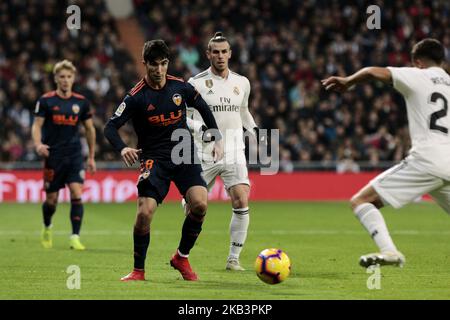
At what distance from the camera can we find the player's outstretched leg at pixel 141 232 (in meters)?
8.98

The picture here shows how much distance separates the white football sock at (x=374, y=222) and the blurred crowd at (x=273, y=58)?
52.0 ft

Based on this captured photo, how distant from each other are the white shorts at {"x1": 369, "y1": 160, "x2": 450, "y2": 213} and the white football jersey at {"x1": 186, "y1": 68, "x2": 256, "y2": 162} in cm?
287

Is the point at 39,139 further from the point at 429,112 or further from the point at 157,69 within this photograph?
the point at 429,112

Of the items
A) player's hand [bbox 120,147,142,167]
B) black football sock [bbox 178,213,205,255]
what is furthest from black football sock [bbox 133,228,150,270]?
player's hand [bbox 120,147,142,167]

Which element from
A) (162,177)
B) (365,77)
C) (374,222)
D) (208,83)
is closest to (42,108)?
(208,83)

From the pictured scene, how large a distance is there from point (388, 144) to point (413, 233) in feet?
30.9

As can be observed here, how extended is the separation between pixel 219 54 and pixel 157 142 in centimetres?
183

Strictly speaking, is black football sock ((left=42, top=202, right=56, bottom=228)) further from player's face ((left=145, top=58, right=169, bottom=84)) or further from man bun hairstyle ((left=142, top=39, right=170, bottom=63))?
man bun hairstyle ((left=142, top=39, right=170, bottom=63))

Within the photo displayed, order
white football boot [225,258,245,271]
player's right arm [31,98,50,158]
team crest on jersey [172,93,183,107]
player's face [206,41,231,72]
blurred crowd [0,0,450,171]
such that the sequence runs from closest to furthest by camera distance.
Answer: team crest on jersey [172,93,183,107]
white football boot [225,258,245,271]
player's face [206,41,231,72]
player's right arm [31,98,50,158]
blurred crowd [0,0,450,171]

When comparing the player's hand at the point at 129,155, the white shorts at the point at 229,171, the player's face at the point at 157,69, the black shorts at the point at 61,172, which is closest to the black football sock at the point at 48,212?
the black shorts at the point at 61,172

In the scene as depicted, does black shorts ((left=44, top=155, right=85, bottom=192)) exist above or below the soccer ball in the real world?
above

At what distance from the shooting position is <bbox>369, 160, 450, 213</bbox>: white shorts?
807 cm

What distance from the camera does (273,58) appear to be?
2750 cm

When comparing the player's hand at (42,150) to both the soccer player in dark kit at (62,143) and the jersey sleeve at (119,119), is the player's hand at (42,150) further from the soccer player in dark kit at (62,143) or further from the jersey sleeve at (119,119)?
the jersey sleeve at (119,119)
